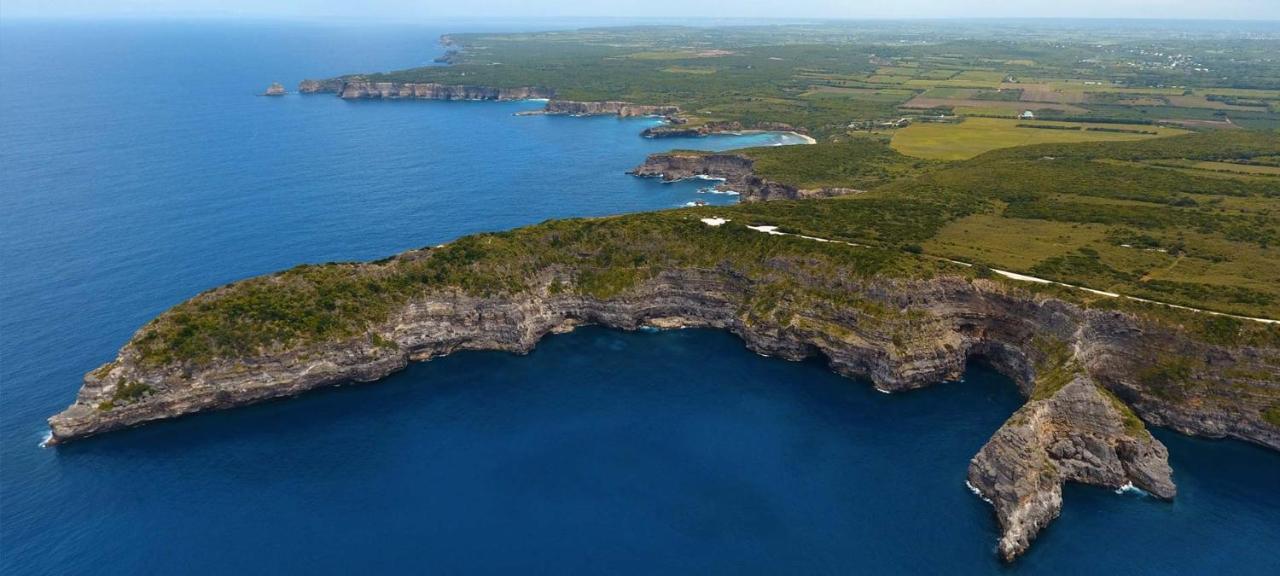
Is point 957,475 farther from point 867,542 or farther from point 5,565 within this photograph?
point 5,565

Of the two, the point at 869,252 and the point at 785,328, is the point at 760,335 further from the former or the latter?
the point at 869,252

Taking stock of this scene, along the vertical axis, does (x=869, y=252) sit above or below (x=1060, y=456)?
above

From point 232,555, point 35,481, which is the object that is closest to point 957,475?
point 232,555

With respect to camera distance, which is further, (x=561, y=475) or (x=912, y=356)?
(x=912, y=356)

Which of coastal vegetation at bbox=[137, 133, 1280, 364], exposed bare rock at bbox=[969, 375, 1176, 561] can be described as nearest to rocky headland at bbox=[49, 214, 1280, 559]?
exposed bare rock at bbox=[969, 375, 1176, 561]

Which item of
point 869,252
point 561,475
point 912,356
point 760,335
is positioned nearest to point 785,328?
point 760,335

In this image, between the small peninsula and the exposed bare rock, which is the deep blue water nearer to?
the exposed bare rock
